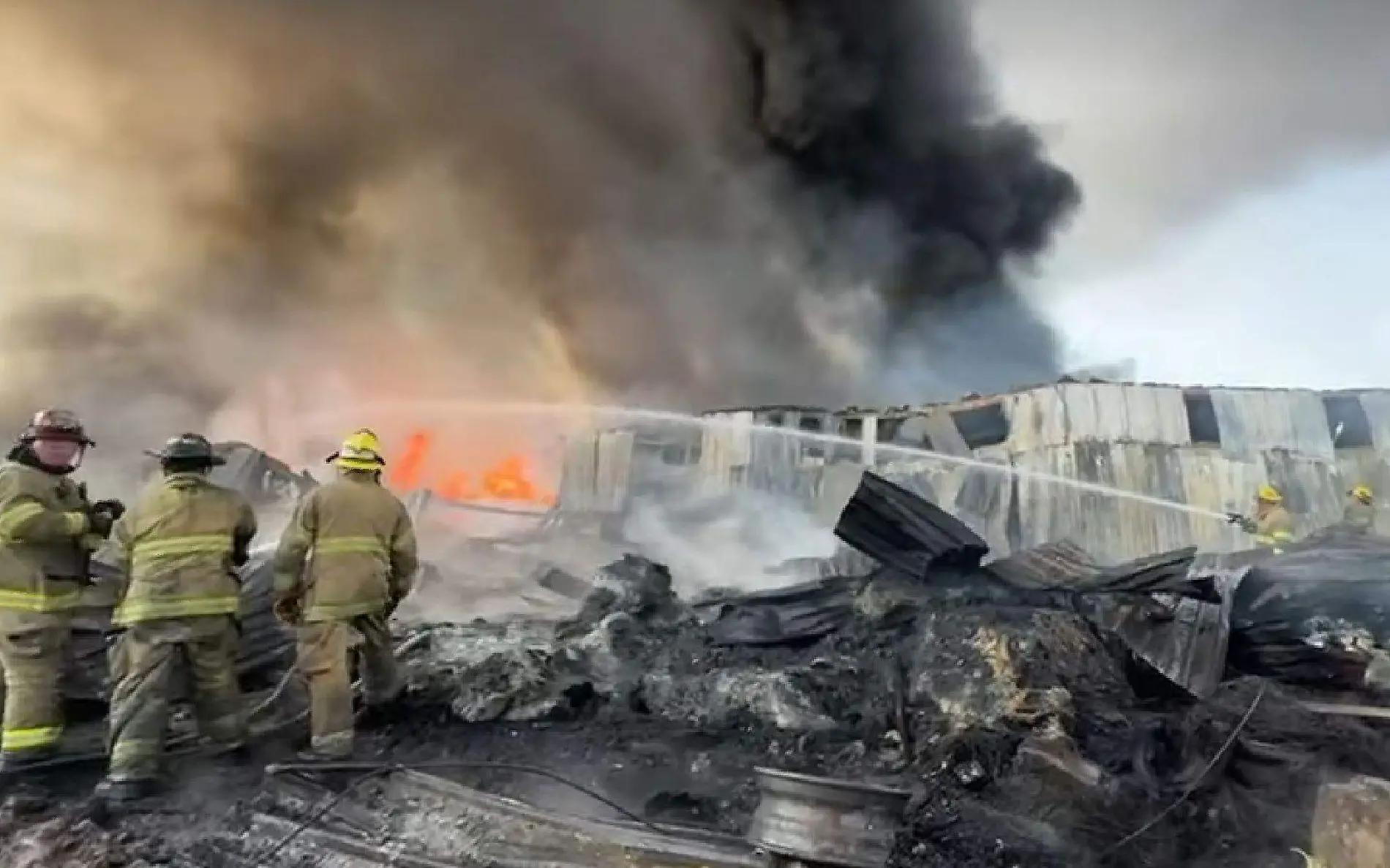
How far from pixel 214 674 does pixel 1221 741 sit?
4442 millimetres

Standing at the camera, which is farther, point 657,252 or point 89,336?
point 657,252

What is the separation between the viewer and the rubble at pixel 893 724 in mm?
3408

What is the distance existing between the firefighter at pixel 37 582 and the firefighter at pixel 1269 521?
8.74 metres

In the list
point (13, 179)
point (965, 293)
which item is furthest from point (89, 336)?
point (965, 293)

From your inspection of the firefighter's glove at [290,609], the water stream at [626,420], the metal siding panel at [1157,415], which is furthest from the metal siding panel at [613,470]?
the firefighter's glove at [290,609]

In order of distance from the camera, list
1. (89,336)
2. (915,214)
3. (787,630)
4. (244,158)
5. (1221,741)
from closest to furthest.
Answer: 1. (1221,741)
2. (787,630)
3. (89,336)
4. (244,158)
5. (915,214)

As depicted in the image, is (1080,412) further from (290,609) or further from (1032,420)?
(290,609)

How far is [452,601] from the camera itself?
8930mm

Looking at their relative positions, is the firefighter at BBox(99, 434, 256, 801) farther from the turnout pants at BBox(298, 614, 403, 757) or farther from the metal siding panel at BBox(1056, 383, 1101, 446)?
the metal siding panel at BBox(1056, 383, 1101, 446)

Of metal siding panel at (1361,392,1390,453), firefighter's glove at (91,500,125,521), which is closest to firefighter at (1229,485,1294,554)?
metal siding panel at (1361,392,1390,453)

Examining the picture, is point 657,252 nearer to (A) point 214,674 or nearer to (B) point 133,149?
(B) point 133,149

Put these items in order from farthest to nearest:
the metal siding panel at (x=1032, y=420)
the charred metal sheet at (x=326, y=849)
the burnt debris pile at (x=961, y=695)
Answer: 1. the metal siding panel at (x=1032, y=420)
2. the burnt debris pile at (x=961, y=695)
3. the charred metal sheet at (x=326, y=849)

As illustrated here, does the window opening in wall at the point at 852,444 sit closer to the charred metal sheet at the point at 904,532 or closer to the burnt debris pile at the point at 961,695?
the burnt debris pile at the point at 961,695

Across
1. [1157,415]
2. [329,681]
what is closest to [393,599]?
[329,681]
